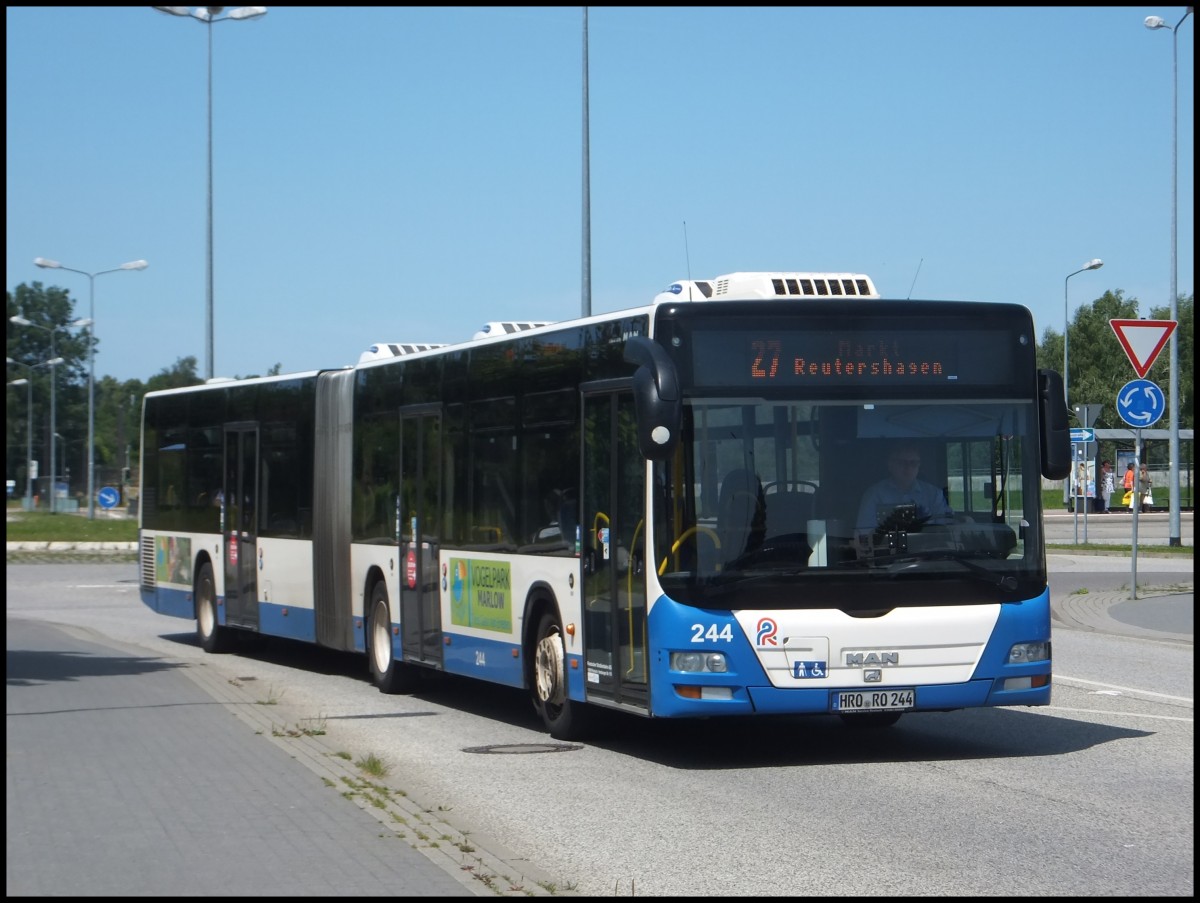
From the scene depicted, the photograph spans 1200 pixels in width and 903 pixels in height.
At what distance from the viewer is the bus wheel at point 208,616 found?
21625 mm

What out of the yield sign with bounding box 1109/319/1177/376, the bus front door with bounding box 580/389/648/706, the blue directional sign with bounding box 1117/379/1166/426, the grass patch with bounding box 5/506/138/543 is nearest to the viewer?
the bus front door with bounding box 580/389/648/706

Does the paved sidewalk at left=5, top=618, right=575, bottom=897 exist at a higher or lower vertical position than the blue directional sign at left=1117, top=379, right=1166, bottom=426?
lower

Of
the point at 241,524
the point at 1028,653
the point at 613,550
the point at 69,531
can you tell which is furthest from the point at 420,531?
the point at 69,531

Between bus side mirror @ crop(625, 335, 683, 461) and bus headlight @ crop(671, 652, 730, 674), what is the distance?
1.20 m

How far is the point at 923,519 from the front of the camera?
1127 centimetres

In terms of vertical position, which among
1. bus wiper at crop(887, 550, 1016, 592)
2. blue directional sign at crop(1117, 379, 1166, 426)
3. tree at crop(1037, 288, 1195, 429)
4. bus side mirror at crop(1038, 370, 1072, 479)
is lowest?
bus wiper at crop(887, 550, 1016, 592)

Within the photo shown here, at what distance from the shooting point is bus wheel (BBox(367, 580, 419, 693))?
16.5 metres

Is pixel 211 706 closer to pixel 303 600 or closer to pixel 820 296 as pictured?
pixel 303 600

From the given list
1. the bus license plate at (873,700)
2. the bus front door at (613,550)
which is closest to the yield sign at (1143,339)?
the bus front door at (613,550)

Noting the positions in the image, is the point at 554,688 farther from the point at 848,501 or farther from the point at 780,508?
the point at 848,501

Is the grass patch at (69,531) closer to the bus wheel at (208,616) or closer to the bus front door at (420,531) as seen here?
the bus wheel at (208,616)

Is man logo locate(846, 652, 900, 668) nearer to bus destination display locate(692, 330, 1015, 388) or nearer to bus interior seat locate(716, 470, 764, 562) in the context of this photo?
bus interior seat locate(716, 470, 764, 562)

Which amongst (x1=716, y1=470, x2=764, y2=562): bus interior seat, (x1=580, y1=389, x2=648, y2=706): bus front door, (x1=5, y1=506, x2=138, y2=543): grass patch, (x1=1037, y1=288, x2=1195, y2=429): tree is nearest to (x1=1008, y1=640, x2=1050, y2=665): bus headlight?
(x1=716, y1=470, x2=764, y2=562): bus interior seat

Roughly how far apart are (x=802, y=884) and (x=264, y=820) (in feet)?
9.40
